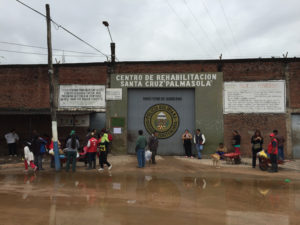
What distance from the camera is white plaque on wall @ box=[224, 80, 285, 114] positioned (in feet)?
51.0

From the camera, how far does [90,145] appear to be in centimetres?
1185

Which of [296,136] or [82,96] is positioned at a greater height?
[82,96]

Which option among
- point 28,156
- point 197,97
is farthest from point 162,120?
point 28,156

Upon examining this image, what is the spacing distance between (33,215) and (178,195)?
374 cm

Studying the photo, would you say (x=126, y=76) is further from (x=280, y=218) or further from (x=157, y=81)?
(x=280, y=218)

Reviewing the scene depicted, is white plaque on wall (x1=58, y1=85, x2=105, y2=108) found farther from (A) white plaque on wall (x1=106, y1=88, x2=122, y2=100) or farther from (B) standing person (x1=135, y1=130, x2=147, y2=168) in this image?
(B) standing person (x1=135, y1=130, x2=147, y2=168)

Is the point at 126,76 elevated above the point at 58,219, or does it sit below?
above

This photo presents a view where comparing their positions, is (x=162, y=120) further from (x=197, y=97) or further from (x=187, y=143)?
(x=197, y=97)

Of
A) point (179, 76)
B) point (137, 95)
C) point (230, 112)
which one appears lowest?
point (230, 112)

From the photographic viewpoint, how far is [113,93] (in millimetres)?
16875

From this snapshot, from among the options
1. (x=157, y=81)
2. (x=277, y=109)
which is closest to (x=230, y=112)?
(x=277, y=109)

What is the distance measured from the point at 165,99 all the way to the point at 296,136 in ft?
26.1

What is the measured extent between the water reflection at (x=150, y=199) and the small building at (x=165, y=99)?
630cm

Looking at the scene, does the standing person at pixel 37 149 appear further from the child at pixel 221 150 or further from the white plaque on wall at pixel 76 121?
the child at pixel 221 150
